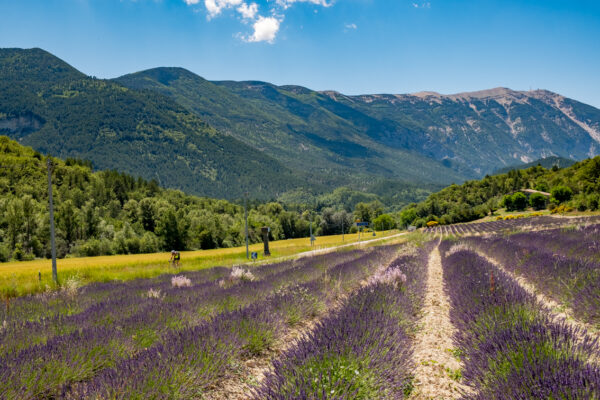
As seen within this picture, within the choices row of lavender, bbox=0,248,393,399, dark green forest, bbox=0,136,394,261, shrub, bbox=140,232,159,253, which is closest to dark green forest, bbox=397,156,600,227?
dark green forest, bbox=0,136,394,261

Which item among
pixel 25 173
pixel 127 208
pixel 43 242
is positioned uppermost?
pixel 25 173

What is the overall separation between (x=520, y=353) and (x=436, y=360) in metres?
1.85

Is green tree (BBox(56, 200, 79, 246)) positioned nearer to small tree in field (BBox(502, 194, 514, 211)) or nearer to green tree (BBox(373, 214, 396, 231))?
green tree (BBox(373, 214, 396, 231))

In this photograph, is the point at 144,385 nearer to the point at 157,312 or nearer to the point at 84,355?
the point at 84,355

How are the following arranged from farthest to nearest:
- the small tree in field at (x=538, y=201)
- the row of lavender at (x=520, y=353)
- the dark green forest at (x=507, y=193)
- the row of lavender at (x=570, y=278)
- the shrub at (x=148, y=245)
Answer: the small tree in field at (x=538, y=201) < the dark green forest at (x=507, y=193) < the shrub at (x=148, y=245) < the row of lavender at (x=570, y=278) < the row of lavender at (x=520, y=353)

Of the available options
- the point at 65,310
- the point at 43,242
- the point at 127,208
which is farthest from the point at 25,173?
the point at 65,310

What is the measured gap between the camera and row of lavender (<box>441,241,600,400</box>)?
2762 millimetres

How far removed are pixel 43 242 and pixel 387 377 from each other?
82.0 meters

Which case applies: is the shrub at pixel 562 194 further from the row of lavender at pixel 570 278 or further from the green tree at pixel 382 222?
the row of lavender at pixel 570 278

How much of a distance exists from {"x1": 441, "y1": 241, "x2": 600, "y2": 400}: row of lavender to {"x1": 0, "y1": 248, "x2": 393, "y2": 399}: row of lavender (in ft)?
9.47

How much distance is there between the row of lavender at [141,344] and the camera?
12.4 ft

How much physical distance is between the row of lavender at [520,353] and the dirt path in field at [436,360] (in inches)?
10.2

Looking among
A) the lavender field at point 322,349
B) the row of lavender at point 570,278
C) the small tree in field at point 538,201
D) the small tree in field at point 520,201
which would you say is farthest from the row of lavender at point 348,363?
the small tree in field at point 520,201

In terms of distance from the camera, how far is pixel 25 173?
97.0m
